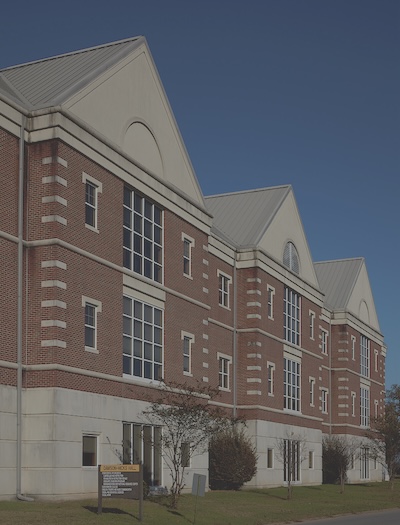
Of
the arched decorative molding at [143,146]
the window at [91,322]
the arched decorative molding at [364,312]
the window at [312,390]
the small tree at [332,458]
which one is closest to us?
the window at [91,322]

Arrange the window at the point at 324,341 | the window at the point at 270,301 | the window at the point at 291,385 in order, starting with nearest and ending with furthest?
the window at the point at 270,301 < the window at the point at 291,385 < the window at the point at 324,341

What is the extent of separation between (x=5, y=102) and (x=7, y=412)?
1001 centimetres

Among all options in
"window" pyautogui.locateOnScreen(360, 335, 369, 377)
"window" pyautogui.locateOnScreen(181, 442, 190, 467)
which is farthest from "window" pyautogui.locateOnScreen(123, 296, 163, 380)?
"window" pyautogui.locateOnScreen(360, 335, 369, 377)

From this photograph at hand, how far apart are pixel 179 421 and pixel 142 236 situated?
7683mm

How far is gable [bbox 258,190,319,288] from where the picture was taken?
5222 centimetres

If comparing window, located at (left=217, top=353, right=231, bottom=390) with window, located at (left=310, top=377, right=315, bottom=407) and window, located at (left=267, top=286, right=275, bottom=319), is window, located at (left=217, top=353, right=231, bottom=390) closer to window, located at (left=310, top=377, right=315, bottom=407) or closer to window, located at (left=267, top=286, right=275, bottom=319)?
window, located at (left=267, top=286, right=275, bottom=319)

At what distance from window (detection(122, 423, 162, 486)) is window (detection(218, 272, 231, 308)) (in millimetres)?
12867

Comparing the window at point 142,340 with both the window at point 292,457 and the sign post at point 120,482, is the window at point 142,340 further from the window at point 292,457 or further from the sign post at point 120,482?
the window at point 292,457

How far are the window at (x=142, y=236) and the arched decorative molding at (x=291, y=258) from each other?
17.5 metres

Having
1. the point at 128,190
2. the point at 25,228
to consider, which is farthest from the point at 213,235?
the point at 25,228

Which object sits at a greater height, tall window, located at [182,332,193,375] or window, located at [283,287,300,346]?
window, located at [283,287,300,346]

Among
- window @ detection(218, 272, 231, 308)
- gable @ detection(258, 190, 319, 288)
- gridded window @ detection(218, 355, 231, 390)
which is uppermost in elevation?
gable @ detection(258, 190, 319, 288)

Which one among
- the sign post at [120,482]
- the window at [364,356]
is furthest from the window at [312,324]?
the sign post at [120,482]

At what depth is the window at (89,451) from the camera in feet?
102
